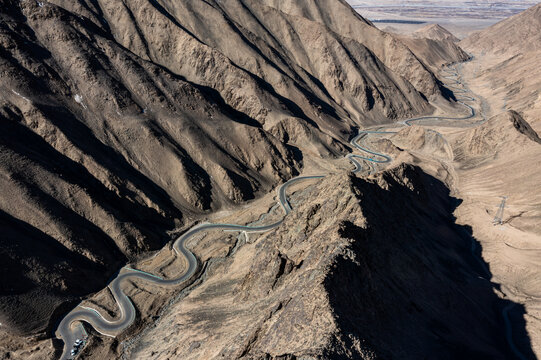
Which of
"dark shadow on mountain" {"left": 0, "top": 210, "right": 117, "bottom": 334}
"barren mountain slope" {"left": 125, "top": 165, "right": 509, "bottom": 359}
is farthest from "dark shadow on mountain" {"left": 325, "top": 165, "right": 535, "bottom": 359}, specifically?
"dark shadow on mountain" {"left": 0, "top": 210, "right": 117, "bottom": 334}

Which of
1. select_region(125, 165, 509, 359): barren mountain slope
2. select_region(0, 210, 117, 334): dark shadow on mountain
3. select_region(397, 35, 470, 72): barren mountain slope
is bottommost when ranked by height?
select_region(0, 210, 117, 334): dark shadow on mountain

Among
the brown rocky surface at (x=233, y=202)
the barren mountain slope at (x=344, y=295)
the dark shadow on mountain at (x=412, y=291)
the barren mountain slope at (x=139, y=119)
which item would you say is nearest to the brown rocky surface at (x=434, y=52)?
the barren mountain slope at (x=139, y=119)

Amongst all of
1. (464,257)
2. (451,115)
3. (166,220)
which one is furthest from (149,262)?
(451,115)

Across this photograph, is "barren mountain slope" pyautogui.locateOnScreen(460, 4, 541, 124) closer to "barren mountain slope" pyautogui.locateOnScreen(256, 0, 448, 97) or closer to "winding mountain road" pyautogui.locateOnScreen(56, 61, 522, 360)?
"barren mountain slope" pyautogui.locateOnScreen(256, 0, 448, 97)

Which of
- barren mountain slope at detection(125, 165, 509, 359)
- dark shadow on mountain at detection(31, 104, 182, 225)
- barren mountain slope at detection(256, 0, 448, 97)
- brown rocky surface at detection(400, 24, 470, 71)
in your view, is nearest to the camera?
barren mountain slope at detection(125, 165, 509, 359)

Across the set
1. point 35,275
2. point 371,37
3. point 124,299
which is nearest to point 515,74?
point 371,37
